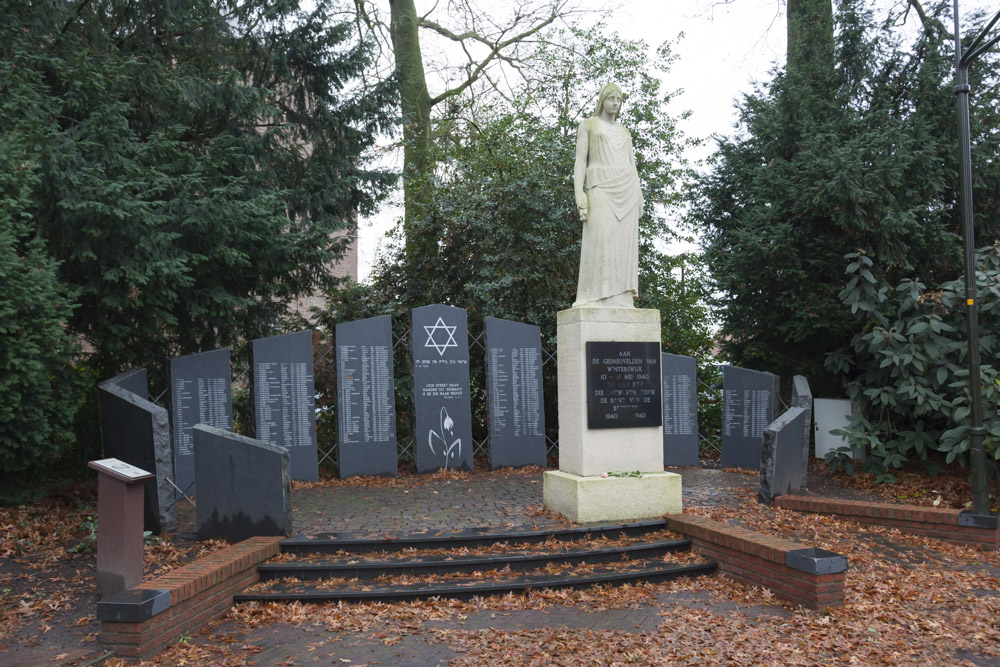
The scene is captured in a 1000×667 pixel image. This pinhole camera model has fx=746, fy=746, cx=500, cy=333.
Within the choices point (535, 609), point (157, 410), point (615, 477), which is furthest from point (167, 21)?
point (535, 609)

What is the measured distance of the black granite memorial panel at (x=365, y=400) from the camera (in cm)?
1070

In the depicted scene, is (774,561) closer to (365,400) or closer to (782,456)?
(782,456)

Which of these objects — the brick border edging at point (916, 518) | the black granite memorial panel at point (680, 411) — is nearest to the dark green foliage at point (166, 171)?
the black granite memorial panel at point (680, 411)

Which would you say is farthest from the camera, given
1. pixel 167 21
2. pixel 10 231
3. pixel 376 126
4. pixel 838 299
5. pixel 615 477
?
pixel 376 126

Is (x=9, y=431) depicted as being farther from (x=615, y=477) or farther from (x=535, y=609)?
(x=615, y=477)

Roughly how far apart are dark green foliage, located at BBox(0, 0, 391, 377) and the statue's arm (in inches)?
153

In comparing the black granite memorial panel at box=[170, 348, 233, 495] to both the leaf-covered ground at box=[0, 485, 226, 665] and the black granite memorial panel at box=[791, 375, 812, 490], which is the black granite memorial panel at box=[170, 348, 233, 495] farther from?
the black granite memorial panel at box=[791, 375, 812, 490]

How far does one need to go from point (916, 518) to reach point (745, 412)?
12.9 feet

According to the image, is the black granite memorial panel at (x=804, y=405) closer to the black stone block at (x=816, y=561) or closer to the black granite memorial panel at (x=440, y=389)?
the black stone block at (x=816, y=561)

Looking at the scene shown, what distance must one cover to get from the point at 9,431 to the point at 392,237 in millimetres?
8183

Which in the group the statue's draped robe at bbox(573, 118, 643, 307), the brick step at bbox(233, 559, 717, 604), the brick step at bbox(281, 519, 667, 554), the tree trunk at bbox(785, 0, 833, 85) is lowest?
the brick step at bbox(233, 559, 717, 604)

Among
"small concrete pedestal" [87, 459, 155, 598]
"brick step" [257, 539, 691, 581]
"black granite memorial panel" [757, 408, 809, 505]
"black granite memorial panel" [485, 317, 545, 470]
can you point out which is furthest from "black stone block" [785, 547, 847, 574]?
"black granite memorial panel" [485, 317, 545, 470]

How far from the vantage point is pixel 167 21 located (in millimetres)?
9781

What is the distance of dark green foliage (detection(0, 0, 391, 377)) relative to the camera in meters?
8.15
